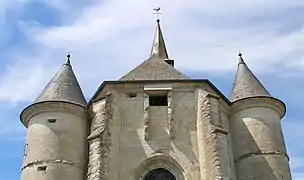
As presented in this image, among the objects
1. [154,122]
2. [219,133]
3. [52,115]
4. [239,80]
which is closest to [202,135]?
[219,133]

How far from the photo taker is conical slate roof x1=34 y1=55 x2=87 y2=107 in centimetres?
1778

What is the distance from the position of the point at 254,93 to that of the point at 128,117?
205 inches

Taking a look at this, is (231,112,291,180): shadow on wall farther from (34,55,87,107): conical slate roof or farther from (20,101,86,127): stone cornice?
(34,55,87,107): conical slate roof

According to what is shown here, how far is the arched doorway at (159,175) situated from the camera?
15.9 metres

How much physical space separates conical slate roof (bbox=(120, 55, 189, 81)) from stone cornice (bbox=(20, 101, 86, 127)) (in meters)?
2.13

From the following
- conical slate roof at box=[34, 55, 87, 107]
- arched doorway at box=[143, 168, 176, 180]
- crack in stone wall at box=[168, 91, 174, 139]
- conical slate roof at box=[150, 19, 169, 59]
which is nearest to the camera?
arched doorway at box=[143, 168, 176, 180]

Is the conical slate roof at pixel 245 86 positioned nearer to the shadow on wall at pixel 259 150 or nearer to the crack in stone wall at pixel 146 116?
the shadow on wall at pixel 259 150

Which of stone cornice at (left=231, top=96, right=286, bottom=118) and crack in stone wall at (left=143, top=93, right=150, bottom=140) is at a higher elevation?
stone cornice at (left=231, top=96, right=286, bottom=118)

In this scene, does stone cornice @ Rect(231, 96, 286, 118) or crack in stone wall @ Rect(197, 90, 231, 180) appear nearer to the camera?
crack in stone wall @ Rect(197, 90, 231, 180)

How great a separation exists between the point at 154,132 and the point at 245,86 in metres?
4.74

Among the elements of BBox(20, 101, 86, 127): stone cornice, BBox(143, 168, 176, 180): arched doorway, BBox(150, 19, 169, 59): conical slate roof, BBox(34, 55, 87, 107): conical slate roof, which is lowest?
BBox(143, 168, 176, 180): arched doorway

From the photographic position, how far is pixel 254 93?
18.3 metres

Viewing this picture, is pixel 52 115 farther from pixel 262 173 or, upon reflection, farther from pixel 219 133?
pixel 262 173

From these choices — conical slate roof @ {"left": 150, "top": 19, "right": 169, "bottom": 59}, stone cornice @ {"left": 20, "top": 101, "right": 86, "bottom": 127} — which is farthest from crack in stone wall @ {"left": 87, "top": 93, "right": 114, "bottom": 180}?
conical slate roof @ {"left": 150, "top": 19, "right": 169, "bottom": 59}
